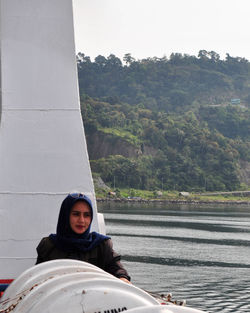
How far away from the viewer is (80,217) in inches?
162

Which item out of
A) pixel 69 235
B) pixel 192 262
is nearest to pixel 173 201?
pixel 192 262

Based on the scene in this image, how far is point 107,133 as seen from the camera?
14488 centimetres

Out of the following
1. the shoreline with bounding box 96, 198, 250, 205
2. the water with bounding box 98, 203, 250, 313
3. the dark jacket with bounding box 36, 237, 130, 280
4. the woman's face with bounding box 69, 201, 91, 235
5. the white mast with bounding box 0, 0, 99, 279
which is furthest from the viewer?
the shoreline with bounding box 96, 198, 250, 205

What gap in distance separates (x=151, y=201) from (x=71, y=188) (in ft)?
396

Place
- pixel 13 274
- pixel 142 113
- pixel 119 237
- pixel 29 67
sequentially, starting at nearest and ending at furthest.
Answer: pixel 13 274, pixel 29 67, pixel 119 237, pixel 142 113

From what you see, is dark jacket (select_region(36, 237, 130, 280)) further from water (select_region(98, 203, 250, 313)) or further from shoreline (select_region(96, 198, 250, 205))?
shoreline (select_region(96, 198, 250, 205))

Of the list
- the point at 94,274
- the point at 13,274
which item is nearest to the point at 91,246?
the point at 94,274

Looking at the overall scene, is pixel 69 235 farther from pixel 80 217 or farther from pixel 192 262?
pixel 192 262

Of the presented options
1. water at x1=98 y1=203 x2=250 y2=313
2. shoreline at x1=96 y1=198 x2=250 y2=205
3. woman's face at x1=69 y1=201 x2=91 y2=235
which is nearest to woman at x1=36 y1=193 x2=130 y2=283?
woman's face at x1=69 y1=201 x2=91 y2=235

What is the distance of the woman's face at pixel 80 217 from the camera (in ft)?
13.5

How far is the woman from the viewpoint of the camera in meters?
4.12

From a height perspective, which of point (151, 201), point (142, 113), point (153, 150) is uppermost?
point (142, 113)

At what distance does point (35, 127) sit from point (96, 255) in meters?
5.94

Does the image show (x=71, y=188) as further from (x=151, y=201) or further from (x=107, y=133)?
(x=107, y=133)
